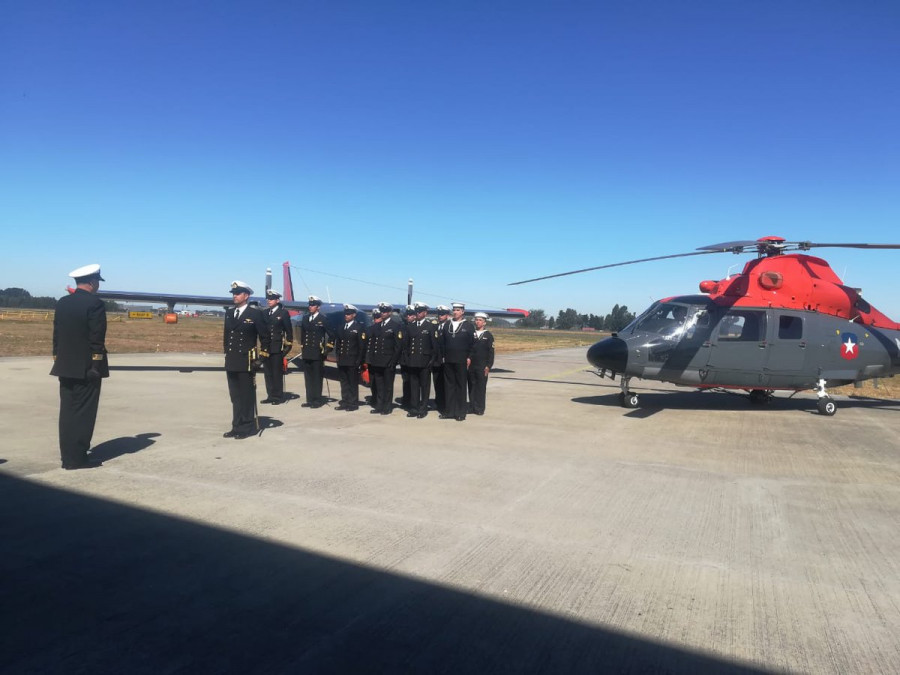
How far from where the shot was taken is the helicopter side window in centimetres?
1066

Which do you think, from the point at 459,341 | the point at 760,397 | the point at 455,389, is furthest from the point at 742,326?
the point at 455,389

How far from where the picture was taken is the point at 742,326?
10.6 metres

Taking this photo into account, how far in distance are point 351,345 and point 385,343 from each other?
30.6 inches

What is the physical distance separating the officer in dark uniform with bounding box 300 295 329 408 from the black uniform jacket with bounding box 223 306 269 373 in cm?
293

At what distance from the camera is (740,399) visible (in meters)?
12.9

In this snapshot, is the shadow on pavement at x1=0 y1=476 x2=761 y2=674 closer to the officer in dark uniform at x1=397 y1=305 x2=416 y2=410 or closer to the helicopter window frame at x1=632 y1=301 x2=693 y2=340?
the officer in dark uniform at x1=397 y1=305 x2=416 y2=410

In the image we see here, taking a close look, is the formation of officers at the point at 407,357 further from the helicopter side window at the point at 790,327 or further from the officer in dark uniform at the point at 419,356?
the helicopter side window at the point at 790,327

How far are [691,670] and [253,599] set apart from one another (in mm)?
2278

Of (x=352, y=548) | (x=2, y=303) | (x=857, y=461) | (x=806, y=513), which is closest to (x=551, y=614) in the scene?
(x=352, y=548)

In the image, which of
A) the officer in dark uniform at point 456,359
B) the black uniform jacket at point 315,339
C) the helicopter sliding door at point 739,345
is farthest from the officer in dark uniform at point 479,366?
the helicopter sliding door at point 739,345

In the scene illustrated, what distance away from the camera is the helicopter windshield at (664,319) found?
1060 centimetres

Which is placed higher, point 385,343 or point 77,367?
point 385,343

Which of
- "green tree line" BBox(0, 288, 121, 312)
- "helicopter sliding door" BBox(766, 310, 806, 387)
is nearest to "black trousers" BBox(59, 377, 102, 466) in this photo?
"helicopter sliding door" BBox(766, 310, 806, 387)

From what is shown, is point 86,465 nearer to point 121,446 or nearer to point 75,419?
point 75,419
